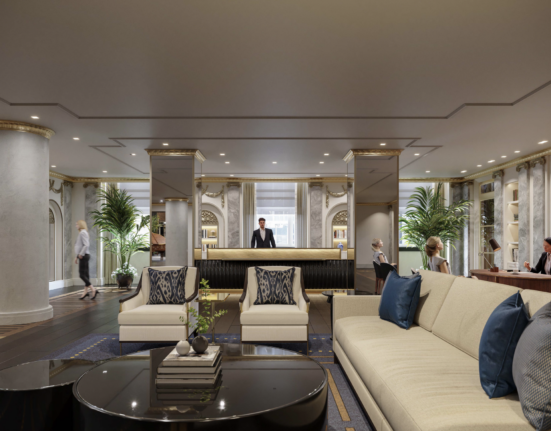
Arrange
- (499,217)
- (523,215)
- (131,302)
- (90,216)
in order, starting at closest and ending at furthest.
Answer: (131,302)
(523,215)
(499,217)
(90,216)

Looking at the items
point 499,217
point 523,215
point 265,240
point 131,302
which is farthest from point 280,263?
point 499,217

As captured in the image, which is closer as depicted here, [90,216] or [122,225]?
[122,225]

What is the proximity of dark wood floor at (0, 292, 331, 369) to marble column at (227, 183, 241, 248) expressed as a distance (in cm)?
396

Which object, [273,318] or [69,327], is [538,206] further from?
[69,327]

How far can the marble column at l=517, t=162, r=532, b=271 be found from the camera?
7.79 metres

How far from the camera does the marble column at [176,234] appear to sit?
7344 millimetres

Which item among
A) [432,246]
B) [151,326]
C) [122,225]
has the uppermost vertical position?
[122,225]

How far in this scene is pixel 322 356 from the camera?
3.97 metres

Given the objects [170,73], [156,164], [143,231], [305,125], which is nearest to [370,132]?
[305,125]

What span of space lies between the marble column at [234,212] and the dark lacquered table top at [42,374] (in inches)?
345

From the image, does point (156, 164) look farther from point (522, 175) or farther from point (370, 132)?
point (522, 175)

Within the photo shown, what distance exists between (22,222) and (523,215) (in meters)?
8.99

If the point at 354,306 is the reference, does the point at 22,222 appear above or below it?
above

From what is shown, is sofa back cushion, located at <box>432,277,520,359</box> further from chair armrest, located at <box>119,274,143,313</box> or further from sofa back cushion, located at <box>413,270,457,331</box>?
chair armrest, located at <box>119,274,143,313</box>
